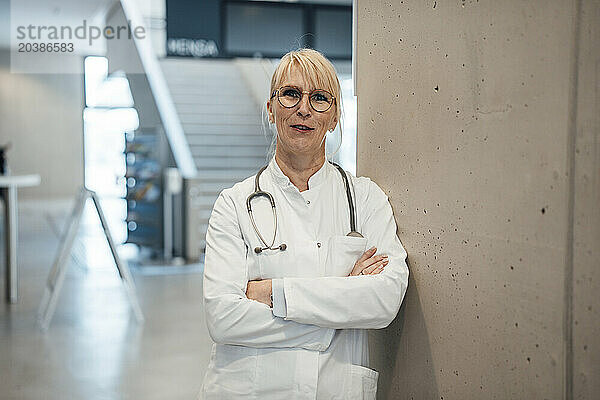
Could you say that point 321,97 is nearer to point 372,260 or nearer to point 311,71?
point 311,71

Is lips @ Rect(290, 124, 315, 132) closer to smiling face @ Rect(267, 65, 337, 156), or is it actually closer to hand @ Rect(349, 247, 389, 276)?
smiling face @ Rect(267, 65, 337, 156)

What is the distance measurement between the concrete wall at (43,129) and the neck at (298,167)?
16.0m

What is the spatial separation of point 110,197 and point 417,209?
16138 millimetres

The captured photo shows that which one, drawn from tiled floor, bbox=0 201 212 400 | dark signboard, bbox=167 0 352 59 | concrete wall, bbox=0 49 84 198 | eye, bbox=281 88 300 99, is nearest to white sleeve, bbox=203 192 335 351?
eye, bbox=281 88 300 99

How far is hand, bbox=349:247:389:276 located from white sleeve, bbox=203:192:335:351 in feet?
0.64

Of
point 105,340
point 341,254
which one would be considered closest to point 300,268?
point 341,254

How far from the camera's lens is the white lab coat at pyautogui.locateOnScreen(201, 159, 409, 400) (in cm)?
192

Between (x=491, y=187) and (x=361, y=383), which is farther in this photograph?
(x=361, y=383)

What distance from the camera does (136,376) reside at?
3.92 m

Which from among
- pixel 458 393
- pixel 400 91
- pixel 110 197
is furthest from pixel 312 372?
pixel 110 197

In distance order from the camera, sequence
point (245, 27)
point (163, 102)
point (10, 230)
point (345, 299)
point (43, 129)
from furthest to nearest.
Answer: point (43, 129), point (163, 102), point (245, 27), point (10, 230), point (345, 299)

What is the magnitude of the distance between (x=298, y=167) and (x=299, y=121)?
0.53 feet

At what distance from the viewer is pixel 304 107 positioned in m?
2.03

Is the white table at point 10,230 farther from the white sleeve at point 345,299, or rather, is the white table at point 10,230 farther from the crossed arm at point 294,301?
the white sleeve at point 345,299
